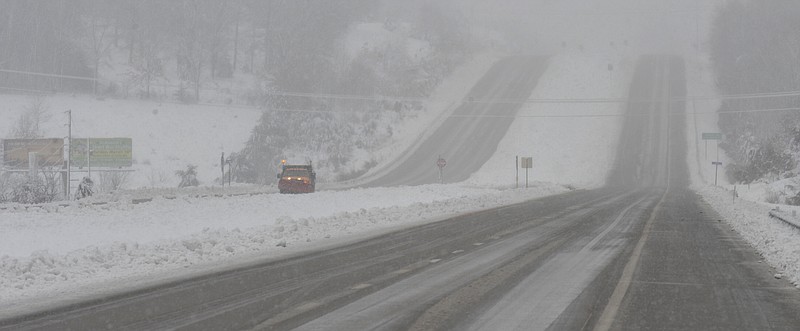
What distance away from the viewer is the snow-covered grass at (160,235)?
1159 centimetres

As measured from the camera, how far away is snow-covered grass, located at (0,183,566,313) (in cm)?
1159

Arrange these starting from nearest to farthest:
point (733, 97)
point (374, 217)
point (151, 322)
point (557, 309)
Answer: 1. point (151, 322)
2. point (557, 309)
3. point (374, 217)
4. point (733, 97)

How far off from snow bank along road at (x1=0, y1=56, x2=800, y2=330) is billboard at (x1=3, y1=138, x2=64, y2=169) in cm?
3889

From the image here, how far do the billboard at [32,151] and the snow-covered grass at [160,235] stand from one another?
24.3 metres

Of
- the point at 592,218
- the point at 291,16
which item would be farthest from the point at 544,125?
the point at 592,218

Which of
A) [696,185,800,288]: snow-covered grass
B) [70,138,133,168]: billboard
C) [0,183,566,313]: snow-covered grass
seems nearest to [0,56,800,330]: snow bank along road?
[696,185,800,288]: snow-covered grass

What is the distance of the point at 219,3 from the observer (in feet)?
307

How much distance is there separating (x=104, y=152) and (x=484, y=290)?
4922 centimetres

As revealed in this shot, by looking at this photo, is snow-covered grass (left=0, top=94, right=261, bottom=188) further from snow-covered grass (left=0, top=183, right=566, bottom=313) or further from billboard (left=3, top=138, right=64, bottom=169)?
snow-covered grass (left=0, top=183, right=566, bottom=313)

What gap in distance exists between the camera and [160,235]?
20000 millimetres

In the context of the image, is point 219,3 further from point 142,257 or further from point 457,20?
point 142,257

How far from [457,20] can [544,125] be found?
45.3 m

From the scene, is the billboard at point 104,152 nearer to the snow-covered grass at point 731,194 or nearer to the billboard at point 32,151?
the billboard at point 32,151

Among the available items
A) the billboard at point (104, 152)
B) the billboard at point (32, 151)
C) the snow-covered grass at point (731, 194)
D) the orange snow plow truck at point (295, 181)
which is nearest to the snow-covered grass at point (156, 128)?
the billboard at point (104, 152)
